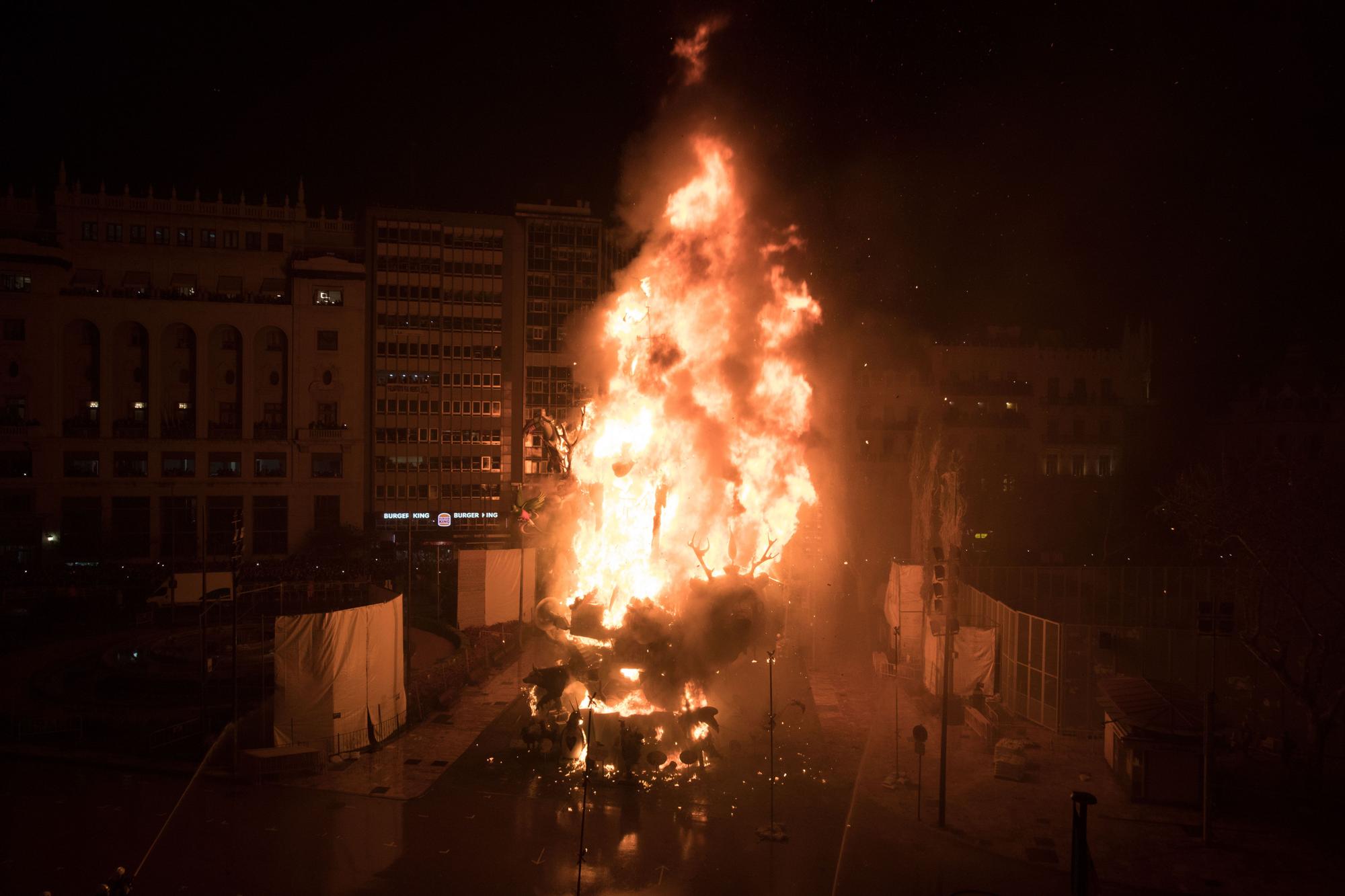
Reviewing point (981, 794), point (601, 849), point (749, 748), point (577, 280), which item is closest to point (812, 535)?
point (749, 748)

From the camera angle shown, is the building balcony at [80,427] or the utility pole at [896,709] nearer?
the utility pole at [896,709]

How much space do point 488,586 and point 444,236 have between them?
32.5 m

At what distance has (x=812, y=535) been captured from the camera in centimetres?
3656

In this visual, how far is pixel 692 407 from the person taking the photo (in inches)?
992

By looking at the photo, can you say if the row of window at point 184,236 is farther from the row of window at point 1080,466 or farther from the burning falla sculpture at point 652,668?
the row of window at point 1080,466

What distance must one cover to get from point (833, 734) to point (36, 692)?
2314 centimetres

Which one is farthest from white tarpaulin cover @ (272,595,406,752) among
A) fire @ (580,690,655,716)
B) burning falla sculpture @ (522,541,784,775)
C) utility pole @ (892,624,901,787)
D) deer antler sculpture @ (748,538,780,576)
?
utility pole @ (892,624,901,787)

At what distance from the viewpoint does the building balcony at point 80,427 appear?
173ft

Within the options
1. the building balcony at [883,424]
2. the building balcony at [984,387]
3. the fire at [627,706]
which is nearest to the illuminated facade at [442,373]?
the building balcony at [883,424]

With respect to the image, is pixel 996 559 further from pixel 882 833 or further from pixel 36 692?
pixel 36 692

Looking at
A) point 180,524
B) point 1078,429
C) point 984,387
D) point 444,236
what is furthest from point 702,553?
point 180,524

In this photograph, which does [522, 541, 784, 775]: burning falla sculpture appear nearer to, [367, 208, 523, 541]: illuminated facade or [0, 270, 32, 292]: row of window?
[367, 208, 523, 541]: illuminated facade

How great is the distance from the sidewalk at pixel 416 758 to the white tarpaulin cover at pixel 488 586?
853cm

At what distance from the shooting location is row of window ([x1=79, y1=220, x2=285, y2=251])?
5359cm
